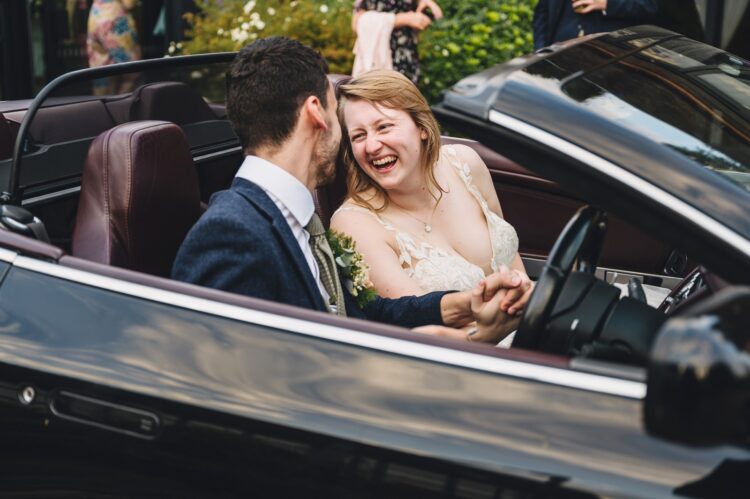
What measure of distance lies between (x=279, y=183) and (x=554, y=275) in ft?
2.43

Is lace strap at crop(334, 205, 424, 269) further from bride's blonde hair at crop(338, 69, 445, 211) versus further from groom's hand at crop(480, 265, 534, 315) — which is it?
groom's hand at crop(480, 265, 534, 315)

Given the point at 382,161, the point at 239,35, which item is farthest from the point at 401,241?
the point at 239,35

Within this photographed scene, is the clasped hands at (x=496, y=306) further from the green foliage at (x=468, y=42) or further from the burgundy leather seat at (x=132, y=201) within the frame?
the green foliage at (x=468, y=42)

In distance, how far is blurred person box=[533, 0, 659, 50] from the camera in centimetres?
517

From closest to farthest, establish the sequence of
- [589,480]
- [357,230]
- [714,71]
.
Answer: [589,480], [714,71], [357,230]

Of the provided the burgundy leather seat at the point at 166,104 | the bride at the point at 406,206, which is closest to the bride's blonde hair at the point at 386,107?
the bride at the point at 406,206

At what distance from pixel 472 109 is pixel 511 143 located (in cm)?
9

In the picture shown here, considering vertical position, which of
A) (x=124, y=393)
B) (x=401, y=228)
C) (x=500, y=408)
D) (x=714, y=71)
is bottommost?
(x=401, y=228)

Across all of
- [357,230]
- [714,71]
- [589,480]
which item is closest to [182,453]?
[589,480]

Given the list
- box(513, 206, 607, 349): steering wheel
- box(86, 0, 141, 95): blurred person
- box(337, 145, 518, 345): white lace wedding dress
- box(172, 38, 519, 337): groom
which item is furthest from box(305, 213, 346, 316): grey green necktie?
box(86, 0, 141, 95): blurred person

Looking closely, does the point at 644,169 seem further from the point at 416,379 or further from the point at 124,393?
the point at 124,393

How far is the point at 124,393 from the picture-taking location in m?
1.78

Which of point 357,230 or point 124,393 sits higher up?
point 124,393

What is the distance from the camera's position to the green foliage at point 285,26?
742 centimetres
